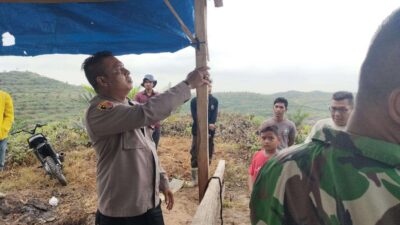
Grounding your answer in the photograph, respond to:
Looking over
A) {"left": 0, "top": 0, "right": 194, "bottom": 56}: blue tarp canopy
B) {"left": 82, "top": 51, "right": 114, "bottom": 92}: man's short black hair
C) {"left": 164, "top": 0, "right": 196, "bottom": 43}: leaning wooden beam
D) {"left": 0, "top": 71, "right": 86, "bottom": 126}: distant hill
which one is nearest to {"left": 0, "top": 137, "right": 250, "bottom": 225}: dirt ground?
{"left": 0, "top": 0, "right": 194, "bottom": 56}: blue tarp canopy

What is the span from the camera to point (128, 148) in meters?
1.95

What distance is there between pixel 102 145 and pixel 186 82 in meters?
0.63

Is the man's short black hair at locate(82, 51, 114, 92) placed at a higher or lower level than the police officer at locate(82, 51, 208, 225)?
higher

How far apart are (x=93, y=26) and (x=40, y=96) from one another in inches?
774

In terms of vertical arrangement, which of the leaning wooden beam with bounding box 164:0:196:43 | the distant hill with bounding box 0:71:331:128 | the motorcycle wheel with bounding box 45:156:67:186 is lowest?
the motorcycle wheel with bounding box 45:156:67:186

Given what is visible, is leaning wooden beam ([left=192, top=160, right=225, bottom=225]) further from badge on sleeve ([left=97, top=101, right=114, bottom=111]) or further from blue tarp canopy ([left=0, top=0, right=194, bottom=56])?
blue tarp canopy ([left=0, top=0, right=194, bottom=56])

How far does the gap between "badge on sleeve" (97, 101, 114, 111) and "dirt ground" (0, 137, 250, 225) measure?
3010mm

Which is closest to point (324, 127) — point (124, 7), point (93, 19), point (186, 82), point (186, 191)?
point (186, 82)

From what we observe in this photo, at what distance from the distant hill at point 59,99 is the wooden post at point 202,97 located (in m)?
13.2

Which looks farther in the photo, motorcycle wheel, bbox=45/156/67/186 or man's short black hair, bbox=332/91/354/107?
motorcycle wheel, bbox=45/156/67/186

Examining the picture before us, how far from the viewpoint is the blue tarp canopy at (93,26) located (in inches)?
98.6

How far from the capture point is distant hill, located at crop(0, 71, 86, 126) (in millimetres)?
17953

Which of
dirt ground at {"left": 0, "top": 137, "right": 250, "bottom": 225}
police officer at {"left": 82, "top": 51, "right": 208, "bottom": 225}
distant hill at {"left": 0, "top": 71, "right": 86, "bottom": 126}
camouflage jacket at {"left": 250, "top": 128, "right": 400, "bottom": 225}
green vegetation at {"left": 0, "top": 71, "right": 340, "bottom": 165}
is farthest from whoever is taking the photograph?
distant hill at {"left": 0, "top": 71, "right": 86, "bottom": 126}

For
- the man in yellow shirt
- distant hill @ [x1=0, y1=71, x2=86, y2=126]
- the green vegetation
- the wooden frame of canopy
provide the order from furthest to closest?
1. distant hill @ [x1=0, y1=71, x2=86, y2=126]
2. the green vegetation
3. the man in yellow shirt
4. the wooden frame of canopy
